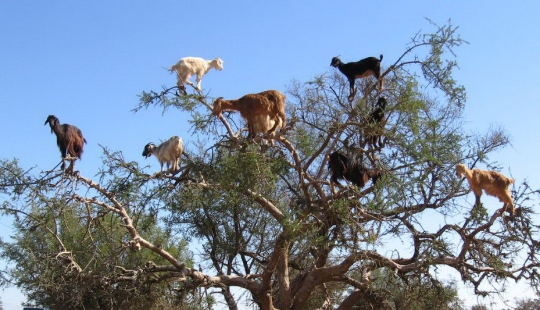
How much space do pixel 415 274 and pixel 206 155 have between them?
4.20 m

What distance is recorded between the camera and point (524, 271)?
31.0ft

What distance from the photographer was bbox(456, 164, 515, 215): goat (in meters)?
9.05

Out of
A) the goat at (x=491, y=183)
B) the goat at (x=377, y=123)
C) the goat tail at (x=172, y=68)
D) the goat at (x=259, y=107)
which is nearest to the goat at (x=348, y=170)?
the goat at (x=377, y=123)

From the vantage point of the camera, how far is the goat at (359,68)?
32.9 ft

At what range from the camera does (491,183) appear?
29.9 ft

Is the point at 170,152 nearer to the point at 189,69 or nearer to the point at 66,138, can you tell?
the point at 189,69

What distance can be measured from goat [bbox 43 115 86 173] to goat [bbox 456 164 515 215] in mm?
5441

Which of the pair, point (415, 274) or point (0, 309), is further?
point (0, 309)

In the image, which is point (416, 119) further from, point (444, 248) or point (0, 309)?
point (0, 309)

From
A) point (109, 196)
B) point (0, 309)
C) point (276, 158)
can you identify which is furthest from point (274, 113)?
point (0, 309)

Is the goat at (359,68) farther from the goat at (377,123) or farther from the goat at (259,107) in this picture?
the goat at (259,107)

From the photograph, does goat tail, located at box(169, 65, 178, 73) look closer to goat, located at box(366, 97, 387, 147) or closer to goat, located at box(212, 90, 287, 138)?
goat, located at box(212, 90, 287, 138)

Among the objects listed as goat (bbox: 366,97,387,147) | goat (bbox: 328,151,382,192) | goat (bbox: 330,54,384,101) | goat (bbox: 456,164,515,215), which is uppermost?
goat (bbox: 330,54,384,101)

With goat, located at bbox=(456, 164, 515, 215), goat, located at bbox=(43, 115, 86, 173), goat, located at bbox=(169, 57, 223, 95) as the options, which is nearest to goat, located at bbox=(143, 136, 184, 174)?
goat, located at bbox=(169, 57, 223, 95)
